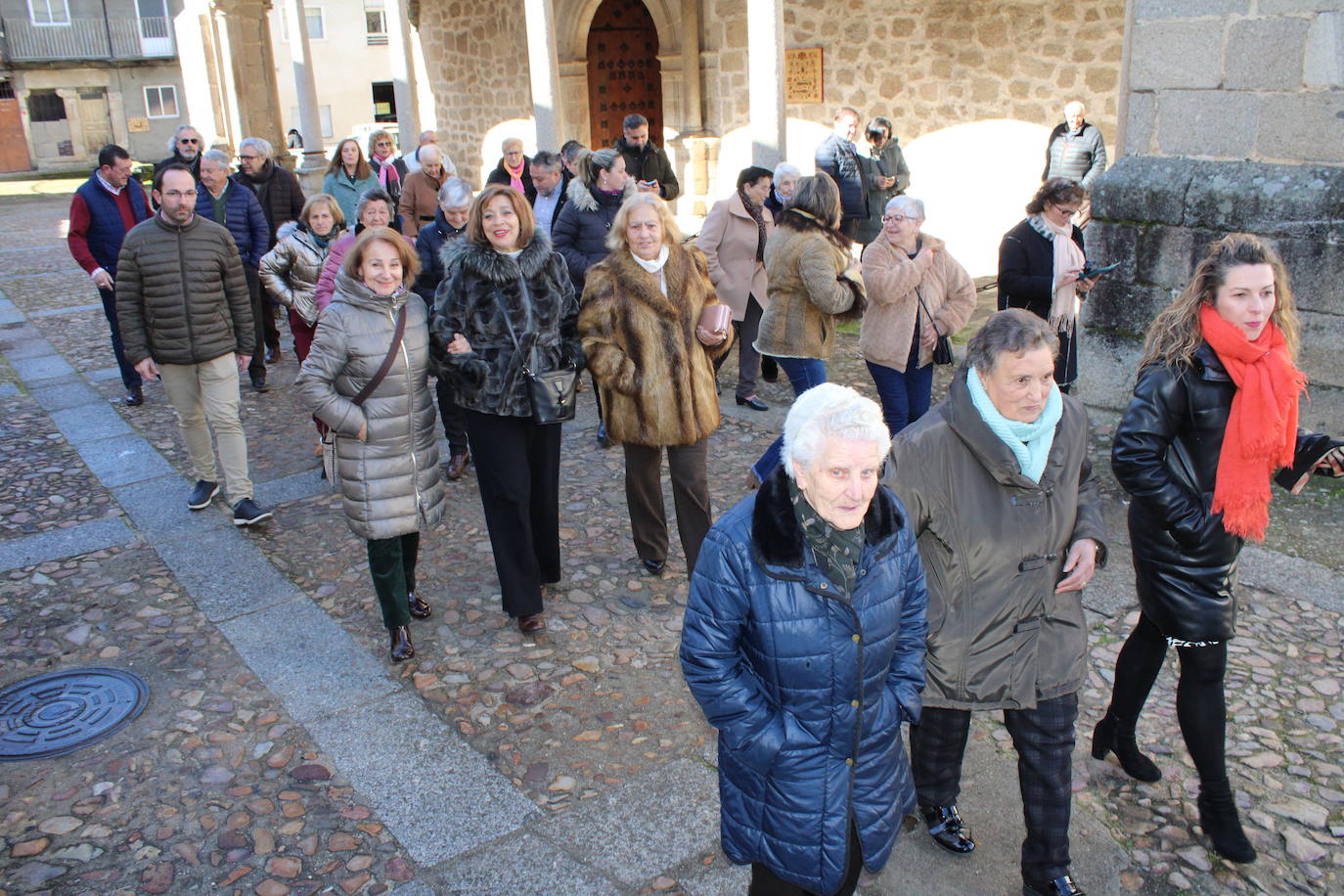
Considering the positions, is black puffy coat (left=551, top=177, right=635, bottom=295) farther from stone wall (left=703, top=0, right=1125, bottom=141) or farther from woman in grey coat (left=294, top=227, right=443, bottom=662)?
stone wall (left=703, top=0, right=1125, bottom=141)

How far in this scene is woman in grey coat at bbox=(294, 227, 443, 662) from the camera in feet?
14.1

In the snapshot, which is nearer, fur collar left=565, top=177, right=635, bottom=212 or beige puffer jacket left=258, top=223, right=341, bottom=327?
beige puffer jacket left=258, top=223, right=341, bottom=327

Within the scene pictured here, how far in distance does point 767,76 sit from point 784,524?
841cm

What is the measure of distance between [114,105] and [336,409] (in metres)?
41.8

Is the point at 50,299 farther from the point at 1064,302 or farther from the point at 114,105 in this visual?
the point at 114,105

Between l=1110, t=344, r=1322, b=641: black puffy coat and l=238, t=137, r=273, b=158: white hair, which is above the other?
l=238, t=137, r=273, b=158: white hair

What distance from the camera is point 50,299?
41.9ft

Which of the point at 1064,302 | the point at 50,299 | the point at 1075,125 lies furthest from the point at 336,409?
the point at 50,299

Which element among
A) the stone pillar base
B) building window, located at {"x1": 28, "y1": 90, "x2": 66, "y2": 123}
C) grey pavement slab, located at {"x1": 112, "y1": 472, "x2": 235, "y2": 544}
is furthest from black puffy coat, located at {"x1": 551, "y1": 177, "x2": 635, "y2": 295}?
building window, located at {"x1": 28, "y1": 90, "x2": 66, "y2": 123}

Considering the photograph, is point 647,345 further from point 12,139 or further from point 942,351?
point 12,139

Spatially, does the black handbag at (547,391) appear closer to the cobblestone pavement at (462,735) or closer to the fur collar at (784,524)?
the cobblestone pavement at (462,735)

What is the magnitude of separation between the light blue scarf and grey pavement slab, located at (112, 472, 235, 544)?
4.44 m

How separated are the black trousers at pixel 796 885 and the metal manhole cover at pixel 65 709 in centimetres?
274

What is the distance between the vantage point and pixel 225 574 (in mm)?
5449
